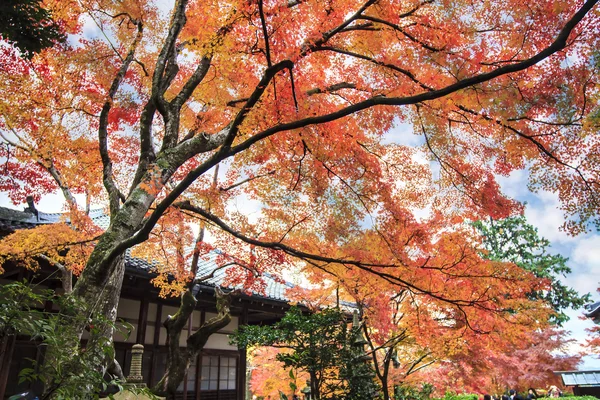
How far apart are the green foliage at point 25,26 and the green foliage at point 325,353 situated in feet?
17.6

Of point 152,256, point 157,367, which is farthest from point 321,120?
point 157,367

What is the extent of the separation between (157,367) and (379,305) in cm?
602

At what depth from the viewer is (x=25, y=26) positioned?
131 inches

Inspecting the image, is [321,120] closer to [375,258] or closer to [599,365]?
[375,258]

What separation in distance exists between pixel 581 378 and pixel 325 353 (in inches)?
576

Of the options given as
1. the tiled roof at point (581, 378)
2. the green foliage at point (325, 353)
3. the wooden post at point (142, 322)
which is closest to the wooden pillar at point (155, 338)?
the wooden post at point (142, 322)

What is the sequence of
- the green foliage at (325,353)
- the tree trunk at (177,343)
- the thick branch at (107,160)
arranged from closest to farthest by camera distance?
the thick branch at (107,160), the green foliage at (325,353), the tree trunk at (177,343)

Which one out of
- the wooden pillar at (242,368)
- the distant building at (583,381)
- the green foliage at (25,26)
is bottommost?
the distant building at (583,381)

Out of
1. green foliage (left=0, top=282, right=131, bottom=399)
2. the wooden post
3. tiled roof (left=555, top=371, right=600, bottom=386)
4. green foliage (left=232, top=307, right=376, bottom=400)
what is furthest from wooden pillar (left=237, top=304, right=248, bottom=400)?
tiled roof (left=555, top=371, right=600, bottom=386)

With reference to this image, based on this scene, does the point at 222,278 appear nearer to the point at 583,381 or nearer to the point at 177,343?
the point at 177,343

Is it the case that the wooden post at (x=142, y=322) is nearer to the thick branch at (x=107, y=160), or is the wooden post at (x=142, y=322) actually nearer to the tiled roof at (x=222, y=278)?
the tiled roof at (x=222, y=278)

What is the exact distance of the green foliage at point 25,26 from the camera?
3.18 m

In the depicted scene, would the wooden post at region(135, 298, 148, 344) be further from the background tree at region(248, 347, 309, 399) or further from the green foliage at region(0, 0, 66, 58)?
the green foliage at region(0, 0, 66, 58)

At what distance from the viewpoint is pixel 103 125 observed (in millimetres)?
6480
